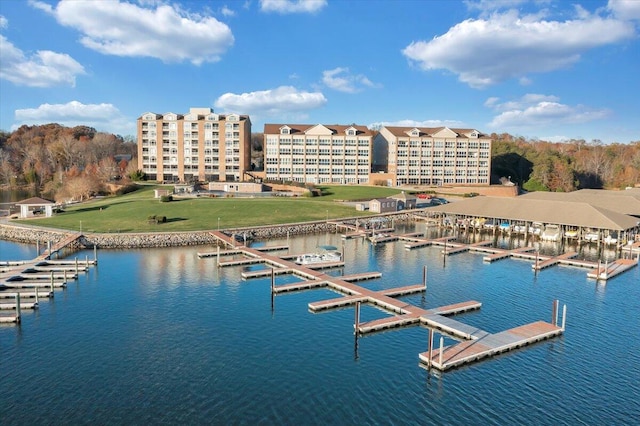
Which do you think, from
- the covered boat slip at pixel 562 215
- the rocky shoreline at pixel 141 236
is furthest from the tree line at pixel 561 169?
the rocky shoreline at pixel 141 236

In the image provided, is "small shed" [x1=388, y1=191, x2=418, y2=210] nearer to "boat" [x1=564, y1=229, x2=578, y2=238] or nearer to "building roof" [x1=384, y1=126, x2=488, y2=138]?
"boat" [x1=564, y1=229, x2=578, y2=238]

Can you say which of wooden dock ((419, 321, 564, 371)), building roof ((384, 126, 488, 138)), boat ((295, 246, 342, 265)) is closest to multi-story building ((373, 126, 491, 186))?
building roof ((384, 126, 488, 138))

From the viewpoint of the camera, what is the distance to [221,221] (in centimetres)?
7744

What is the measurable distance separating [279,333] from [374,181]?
102 meters

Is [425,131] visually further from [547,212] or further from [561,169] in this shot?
[547,212]

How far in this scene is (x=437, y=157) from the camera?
136 metres

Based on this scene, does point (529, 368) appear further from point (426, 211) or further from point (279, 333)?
point (426, 211)

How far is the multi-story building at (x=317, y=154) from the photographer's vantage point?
431 feet

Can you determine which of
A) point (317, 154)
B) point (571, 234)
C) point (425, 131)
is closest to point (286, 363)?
point (571, 234)

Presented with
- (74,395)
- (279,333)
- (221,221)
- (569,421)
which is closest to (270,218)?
(221,221)

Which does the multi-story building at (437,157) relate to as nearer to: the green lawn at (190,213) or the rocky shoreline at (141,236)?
the green lawn at (190,213)

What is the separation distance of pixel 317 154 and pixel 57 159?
8950 cm

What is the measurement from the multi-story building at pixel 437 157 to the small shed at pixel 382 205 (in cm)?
3751

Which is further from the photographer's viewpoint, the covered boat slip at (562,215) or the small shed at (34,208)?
the small shed at (34,208)
